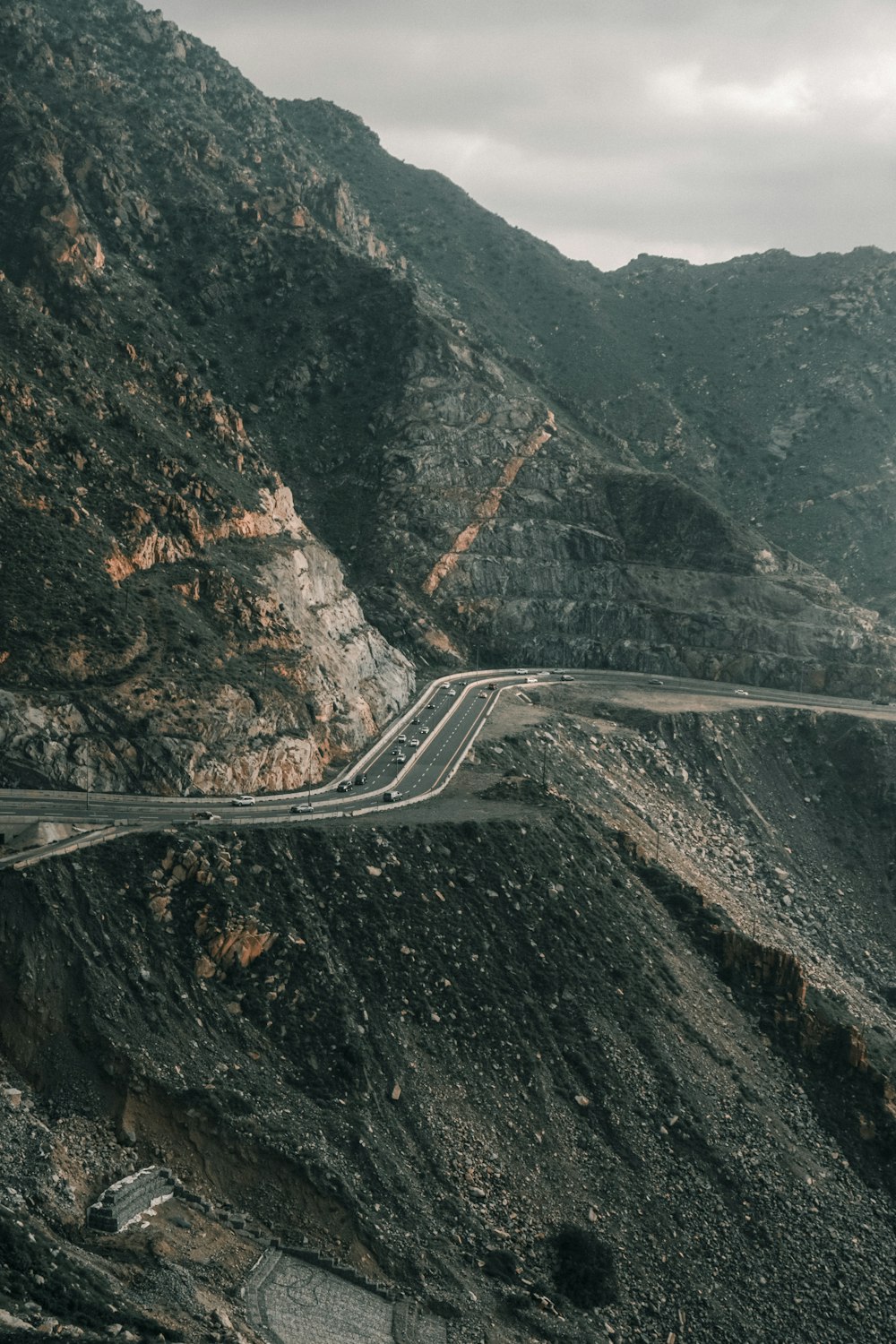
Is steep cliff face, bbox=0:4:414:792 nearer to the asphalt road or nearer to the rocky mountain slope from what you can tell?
the rocky mountain slope

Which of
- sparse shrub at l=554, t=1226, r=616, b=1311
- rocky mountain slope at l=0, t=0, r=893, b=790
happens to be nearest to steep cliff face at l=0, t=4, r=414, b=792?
rocky mountain slope at l=0, t=0, r=893, b=790

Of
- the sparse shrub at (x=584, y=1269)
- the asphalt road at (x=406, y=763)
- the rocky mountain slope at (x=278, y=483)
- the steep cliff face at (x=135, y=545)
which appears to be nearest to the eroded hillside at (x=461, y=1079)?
the sparse shrub at (x=584, y=1269)

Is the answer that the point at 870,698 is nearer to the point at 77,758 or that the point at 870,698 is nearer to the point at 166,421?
the point at 166,421

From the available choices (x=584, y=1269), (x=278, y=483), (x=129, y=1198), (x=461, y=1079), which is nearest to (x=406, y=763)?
(x=461, y=1079)

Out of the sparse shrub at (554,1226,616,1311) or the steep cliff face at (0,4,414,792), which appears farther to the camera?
the steep cliff face at (0,4,414,792)

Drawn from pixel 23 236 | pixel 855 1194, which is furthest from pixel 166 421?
pixel 855 1194

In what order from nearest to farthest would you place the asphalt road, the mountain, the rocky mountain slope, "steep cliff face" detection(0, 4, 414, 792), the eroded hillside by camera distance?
1. the eroded hillside
2. the mountain
3. the asphalt road
4. "steep cliff face" detection(0, 4, 414, 792)
5. the rocky mountain slope

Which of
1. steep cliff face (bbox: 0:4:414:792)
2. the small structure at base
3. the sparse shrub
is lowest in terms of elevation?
the sparse shrub

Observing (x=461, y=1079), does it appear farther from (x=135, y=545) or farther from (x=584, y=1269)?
(x=135, y=545)
